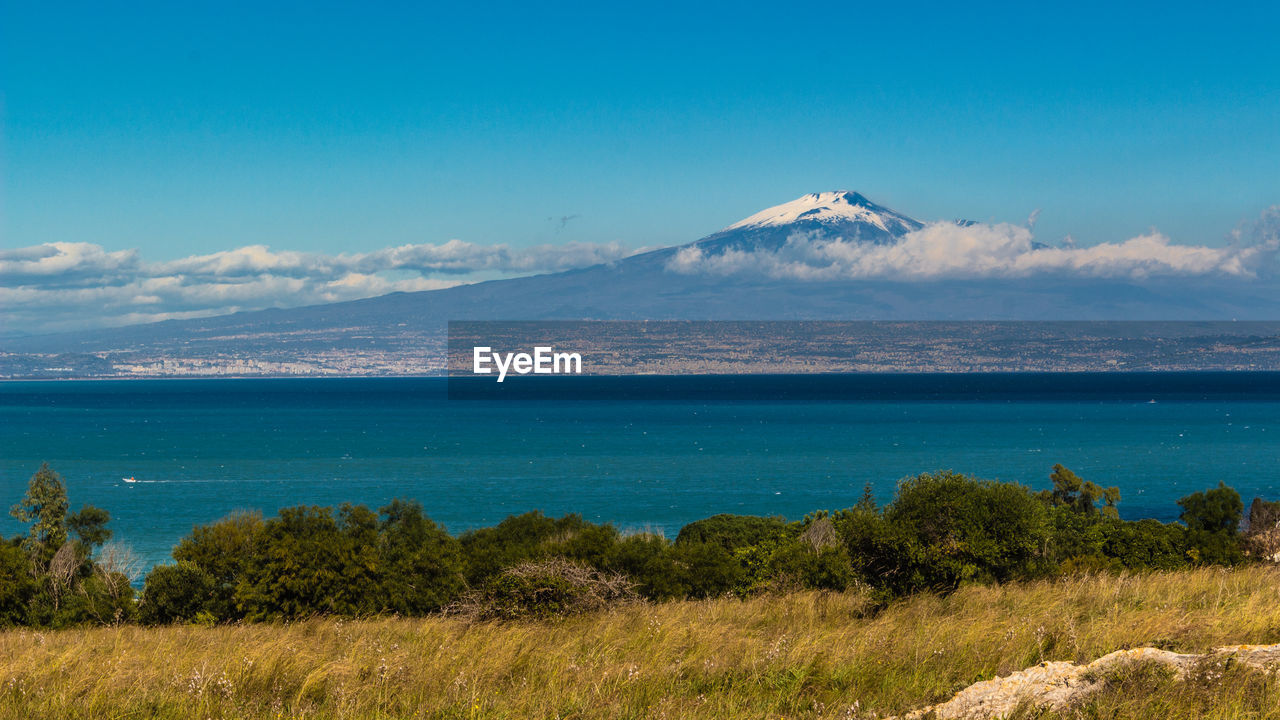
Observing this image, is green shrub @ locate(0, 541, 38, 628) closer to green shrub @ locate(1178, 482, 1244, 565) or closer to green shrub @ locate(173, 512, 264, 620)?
green shrub @ locate(173, 512, 264, 620)

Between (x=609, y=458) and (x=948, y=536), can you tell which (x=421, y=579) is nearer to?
(x=948, y=536)

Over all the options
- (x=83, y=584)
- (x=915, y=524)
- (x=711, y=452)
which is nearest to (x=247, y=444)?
(x=711, y=452)

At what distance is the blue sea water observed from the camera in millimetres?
65562

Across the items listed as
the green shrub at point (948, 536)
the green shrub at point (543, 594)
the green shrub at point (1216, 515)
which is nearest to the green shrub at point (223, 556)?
the green shrub at point (543, 594)

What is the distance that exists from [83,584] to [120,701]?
63.2 feet

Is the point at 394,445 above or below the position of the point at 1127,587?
below

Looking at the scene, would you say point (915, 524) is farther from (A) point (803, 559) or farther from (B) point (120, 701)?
(B) point (120, 701)

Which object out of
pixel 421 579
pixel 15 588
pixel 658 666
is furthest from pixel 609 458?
pixel 658 666

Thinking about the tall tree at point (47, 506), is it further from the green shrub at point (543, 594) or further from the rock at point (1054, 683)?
the rock at point (1054, 683)

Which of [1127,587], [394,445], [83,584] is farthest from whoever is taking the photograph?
[394,445]

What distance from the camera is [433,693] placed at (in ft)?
24.9

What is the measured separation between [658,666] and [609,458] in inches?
3437

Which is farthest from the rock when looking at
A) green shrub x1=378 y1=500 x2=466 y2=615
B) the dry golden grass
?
green shrub x1=378 y1=500 x2=466 y2=615

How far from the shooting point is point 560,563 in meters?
15.3
